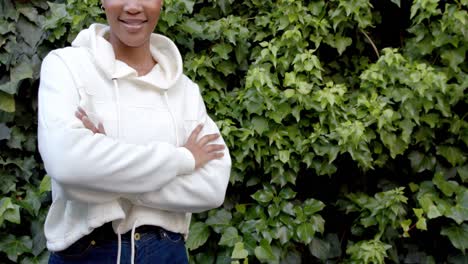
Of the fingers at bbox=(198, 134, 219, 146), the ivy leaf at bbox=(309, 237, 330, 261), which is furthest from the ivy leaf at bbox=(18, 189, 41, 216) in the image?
the fingers at bbox=(198, 134, 219, 146)

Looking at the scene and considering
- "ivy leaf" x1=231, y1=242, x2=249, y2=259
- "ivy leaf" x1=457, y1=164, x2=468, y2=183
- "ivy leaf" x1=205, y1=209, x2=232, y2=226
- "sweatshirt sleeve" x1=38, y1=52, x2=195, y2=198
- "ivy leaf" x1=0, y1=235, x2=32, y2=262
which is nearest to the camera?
"sweatshirt sleeve" x1=38, y1=52, x2=195, y2=198

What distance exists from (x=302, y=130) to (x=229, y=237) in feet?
2.11

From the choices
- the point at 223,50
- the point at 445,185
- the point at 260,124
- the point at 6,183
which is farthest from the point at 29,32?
the point at 445,185

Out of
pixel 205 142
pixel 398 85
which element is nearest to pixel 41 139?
pixel 205 142

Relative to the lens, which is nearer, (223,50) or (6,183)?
(6,183)

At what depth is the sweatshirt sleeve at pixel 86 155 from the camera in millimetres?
1588

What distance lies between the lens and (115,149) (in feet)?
5.31

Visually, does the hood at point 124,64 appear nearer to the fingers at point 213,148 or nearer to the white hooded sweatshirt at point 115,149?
the white hooded sweatshirt at point 115,149

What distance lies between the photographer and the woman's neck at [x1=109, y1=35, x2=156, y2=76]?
188cm

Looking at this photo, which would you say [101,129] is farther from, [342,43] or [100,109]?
[342,43]

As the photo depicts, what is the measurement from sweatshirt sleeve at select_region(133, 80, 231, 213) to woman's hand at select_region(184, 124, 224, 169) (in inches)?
0.6

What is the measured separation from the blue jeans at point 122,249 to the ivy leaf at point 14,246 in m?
1.25

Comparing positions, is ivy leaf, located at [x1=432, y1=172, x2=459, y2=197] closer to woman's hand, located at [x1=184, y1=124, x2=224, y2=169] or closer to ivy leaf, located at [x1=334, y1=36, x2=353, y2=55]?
ivy leaf, located at [x1=334, y1=36, x2=353, y2=55]

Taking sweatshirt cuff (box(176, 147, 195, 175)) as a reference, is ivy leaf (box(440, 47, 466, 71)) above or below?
below
